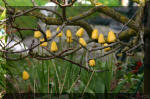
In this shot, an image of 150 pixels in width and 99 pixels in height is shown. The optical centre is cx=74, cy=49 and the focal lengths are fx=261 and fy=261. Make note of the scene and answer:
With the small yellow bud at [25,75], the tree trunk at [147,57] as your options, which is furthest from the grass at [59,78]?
the tree trunk at [147,57]

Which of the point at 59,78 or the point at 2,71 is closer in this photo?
the point at 2,71

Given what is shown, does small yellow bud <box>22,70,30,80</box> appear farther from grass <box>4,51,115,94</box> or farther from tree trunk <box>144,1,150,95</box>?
tree trunk <box>144,1,150,95</box>

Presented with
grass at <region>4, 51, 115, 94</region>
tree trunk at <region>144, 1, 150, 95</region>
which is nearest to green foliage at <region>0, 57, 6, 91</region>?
grass at <region>4, 51, 115, 94</region>

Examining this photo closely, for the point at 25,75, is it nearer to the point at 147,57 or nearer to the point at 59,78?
the point at 59,78

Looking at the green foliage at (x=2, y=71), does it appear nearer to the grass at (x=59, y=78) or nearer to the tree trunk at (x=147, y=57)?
the grass at (x=59, y=78)

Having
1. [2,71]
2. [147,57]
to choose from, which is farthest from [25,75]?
[147,57]

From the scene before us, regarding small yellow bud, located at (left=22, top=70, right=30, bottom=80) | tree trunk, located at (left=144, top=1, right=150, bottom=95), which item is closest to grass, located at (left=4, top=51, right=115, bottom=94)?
small yellow bud, located at (left=22, top=70, right=30, bottom=80)

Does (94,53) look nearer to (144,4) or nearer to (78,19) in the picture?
(78,19)

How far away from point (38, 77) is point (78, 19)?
1.10 ft

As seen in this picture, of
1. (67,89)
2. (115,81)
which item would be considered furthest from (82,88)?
(115,81)

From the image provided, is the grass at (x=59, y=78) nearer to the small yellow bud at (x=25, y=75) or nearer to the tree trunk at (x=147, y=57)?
the small yellow bud at (x=25, y=75)

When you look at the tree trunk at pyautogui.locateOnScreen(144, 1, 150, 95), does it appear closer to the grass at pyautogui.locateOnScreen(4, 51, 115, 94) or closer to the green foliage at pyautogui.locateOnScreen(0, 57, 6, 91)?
the grass at pyautogui.locateOnScreen(4, 51, 115, 94)

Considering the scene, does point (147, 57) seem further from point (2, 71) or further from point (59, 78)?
point (2, 71)

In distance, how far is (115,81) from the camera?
50.0 inches
